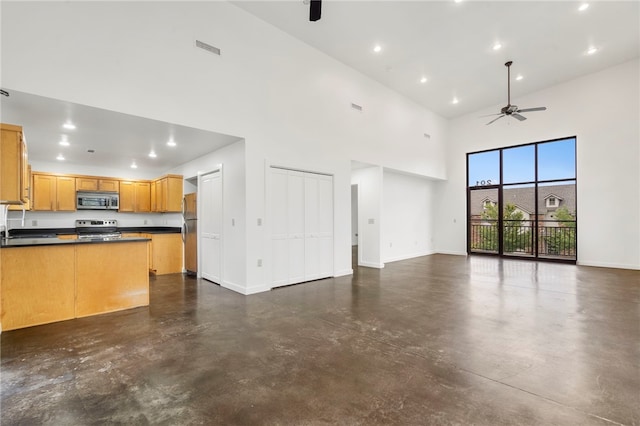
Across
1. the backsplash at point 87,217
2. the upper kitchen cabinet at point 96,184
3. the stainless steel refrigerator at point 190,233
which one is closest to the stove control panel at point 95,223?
the backsplash at point 87,217

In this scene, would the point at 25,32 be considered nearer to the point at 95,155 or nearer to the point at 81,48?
the point at 81,48

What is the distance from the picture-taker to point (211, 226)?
19.3ft

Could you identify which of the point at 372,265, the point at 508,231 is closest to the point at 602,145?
the point at 508,231

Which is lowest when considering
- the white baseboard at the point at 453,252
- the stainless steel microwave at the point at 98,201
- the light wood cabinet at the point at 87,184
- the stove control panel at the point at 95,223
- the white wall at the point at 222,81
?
the white baseboard at the point at 453,252

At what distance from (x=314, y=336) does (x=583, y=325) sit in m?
3.14

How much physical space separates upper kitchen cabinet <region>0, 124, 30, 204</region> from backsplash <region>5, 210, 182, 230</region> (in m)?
4.25

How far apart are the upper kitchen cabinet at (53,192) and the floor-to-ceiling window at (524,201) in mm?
11153

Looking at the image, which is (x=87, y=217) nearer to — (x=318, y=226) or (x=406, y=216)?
(x=318, y=226)

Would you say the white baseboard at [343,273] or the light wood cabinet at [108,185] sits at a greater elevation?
the light wood cabinet at [108,185]

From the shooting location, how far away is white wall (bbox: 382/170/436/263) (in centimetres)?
848

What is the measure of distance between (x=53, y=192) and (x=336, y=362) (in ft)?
25.0

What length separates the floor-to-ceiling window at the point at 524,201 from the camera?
798cm

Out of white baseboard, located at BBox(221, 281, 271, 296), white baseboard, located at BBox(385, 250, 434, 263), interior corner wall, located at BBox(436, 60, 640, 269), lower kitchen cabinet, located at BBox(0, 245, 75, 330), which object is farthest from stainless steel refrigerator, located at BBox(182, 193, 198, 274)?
interior corner wall, located at BBox(436, 60, 640, 269)

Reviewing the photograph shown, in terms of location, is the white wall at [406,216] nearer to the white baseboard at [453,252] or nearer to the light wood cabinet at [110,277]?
the white baseboard at [453,252]
